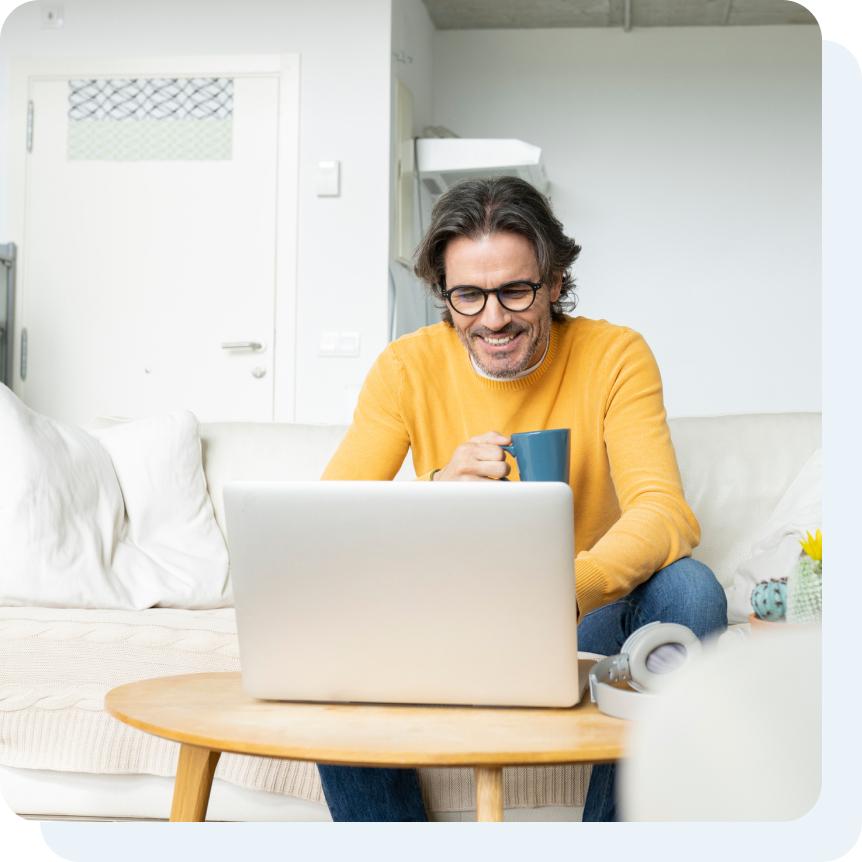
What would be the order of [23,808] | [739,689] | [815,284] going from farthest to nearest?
[815,284], [23,808], [739,689]

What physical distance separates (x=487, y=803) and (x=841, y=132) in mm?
509

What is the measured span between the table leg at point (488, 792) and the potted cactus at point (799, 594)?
0.74 feet

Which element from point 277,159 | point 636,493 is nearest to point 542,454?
point 636,493

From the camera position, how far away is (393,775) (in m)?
1.02

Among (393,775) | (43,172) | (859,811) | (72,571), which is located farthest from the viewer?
(43,172)

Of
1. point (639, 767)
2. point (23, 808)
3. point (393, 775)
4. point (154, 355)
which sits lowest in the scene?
point (23, 808)

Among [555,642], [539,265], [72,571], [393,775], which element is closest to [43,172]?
[72,571]

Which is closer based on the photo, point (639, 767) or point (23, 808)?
point (639, 767)

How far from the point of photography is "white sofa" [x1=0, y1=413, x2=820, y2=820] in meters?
1.14

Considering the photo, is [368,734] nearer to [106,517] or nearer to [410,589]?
[410,589]

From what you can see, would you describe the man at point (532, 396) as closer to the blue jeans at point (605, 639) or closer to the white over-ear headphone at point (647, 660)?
the blue jeans at point (605, 639)

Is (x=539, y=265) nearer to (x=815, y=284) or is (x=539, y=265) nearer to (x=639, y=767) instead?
(x=639, y=767)

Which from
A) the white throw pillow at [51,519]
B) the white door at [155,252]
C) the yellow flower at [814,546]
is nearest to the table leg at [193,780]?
the yellow flower at [814,546]

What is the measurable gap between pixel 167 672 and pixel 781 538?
92 centimetres
